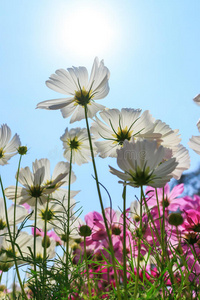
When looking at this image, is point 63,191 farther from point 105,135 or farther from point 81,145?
point 105,135

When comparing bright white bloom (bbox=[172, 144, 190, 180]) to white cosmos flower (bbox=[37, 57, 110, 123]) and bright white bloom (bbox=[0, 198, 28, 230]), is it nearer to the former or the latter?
white cosmos flower (bbox=[37, 57, 110, 123])

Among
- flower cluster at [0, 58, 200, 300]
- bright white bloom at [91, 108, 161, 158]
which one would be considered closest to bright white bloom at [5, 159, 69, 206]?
flower cluster at [0, 58, 200, 300]

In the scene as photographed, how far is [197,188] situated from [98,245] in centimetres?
800

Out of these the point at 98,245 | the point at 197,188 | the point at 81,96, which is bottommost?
the point at 98,245

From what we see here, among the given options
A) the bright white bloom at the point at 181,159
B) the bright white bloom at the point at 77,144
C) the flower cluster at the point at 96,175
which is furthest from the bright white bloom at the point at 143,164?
the bright white bloom at the point at 77,144

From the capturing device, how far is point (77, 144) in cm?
Result: 70

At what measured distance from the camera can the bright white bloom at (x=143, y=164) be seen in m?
0.35

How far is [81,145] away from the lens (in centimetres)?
70

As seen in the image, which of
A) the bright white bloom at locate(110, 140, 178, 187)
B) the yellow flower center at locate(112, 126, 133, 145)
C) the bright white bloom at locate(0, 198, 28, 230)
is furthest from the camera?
the bright white bloom at locate(0, 198, 28, 230)

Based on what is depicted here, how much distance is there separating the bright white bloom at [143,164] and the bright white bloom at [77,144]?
12.9 inches

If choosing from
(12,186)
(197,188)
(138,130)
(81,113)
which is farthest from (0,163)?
(197,188)

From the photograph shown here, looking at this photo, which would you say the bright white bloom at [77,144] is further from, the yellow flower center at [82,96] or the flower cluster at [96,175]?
the yellow flower center at [82,96]

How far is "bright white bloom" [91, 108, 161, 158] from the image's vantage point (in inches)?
16.9

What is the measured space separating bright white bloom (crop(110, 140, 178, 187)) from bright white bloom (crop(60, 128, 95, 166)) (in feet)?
1.07
